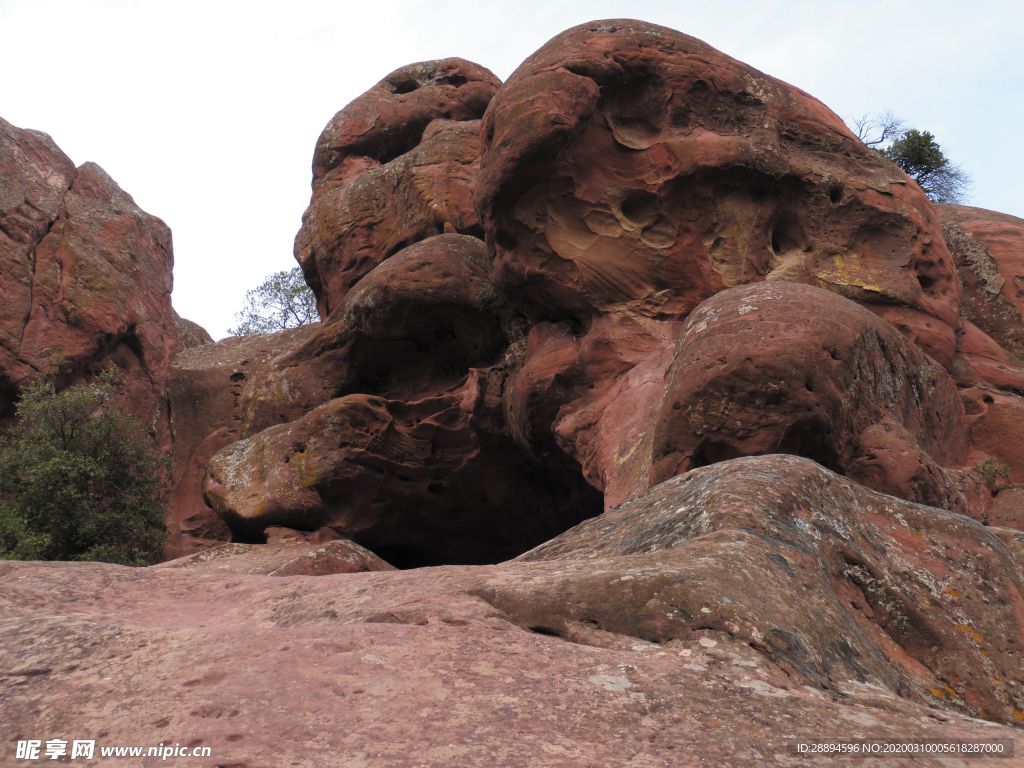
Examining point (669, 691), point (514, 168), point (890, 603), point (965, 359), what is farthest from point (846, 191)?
point (669, 691)

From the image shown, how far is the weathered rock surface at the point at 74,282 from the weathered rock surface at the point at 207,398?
0.51 m

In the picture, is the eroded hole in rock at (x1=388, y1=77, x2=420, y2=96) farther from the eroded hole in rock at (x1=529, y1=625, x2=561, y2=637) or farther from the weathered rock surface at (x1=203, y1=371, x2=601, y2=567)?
the eroded hole in rock at (x1=529, y1=625, x2=561, y2=637)

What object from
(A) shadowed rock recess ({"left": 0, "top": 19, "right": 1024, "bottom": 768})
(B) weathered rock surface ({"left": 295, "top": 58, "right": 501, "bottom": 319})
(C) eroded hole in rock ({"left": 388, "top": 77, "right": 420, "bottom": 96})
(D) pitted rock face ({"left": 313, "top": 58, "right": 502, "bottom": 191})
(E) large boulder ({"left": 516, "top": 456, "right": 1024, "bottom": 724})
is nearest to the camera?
→ (A) shadowed rock recess ({"left": 0, "top": 19, "right": 1024, "bottom": 768})

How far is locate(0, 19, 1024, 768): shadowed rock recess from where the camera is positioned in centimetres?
306

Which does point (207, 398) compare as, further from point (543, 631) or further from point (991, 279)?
point (543, 631)

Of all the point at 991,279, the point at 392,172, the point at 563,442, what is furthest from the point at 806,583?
the point at 392,172

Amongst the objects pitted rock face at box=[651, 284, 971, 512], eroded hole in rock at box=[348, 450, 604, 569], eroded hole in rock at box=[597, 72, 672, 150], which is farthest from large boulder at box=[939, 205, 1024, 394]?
eroded hole in rock at box=[348, 450, 604, 569]

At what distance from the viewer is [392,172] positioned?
1862cm

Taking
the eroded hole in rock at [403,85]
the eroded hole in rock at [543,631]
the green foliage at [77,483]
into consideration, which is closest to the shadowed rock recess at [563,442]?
the eroded hole in rock at [543,631]

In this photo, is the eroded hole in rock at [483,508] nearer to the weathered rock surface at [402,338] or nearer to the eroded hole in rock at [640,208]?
the weathered rock surface at [402,338]

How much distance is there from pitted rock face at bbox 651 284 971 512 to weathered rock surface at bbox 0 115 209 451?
14585mm

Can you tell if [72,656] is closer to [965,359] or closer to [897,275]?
[897,275]

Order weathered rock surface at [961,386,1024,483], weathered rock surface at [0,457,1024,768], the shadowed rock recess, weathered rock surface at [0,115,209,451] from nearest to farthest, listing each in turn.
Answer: weathered rock surface at [0,457,1024,768]
the shadowed rock recess
weathered rock surface at [961,386,1024,483]
weathered rock surface at [0,115,209,451]

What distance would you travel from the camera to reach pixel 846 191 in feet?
41.1
